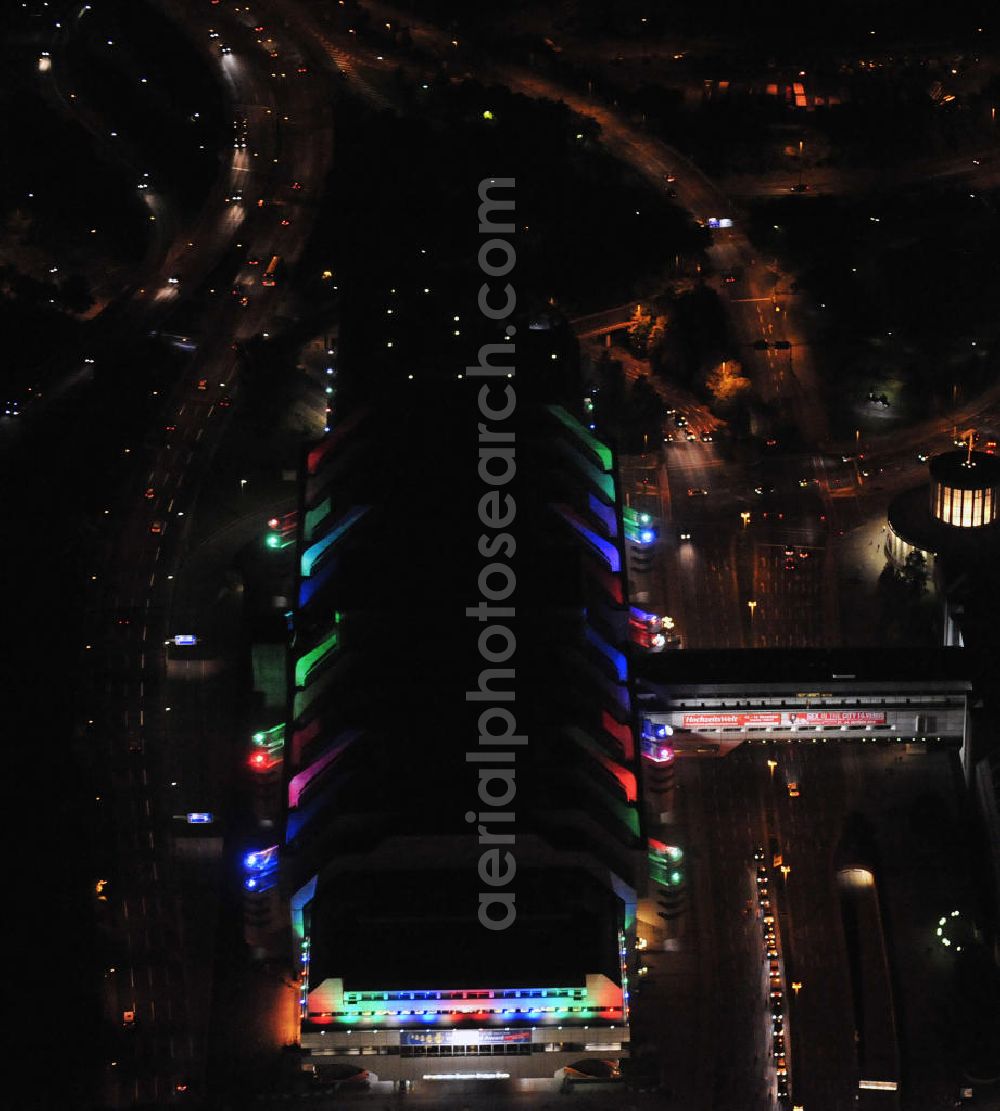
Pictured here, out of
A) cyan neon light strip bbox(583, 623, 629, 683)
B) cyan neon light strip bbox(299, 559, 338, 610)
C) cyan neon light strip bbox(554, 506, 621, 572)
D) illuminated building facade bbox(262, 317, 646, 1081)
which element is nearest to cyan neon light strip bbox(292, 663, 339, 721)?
illuminated building facade bbox(262, 317, 646, 1081)

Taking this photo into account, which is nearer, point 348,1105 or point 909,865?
point 348,1105

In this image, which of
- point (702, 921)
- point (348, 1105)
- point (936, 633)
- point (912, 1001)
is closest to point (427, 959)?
point (348, 1105)

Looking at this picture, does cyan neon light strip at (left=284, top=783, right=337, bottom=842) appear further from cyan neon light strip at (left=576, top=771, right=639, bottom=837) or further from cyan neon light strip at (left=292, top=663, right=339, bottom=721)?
cyan neon light strip at (left=576, top=771, right=639, bottom=837)

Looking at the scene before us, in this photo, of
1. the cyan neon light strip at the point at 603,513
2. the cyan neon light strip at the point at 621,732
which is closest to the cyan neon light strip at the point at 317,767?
the cyan neon light strip at the point at 621,732

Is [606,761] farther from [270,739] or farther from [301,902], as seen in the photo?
[270,739]

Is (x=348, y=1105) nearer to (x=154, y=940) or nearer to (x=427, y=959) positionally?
(x=427, y=959)

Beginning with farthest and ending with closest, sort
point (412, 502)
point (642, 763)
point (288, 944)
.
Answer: point (412, 502)
point (642, 763)
point (288, 944)
